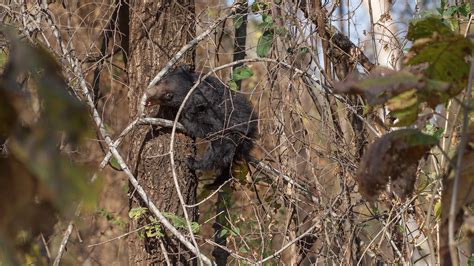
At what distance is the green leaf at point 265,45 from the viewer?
473cm

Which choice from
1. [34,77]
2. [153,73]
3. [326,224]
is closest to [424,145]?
[34,77]

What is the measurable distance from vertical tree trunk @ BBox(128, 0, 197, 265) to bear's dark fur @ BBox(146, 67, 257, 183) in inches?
4.9

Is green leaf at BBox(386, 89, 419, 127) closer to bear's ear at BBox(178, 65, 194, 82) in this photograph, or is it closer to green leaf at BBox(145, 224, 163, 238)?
green leaf at BBox(145, 224, 163, 238)

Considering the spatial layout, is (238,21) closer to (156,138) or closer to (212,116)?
(212,116)

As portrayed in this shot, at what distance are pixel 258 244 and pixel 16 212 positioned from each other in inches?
183

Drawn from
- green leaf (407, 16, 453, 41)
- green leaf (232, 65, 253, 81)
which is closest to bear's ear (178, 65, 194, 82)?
green leaf (232, 65, 253, 81)

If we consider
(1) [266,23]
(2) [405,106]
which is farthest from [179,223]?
(2) [405,106]

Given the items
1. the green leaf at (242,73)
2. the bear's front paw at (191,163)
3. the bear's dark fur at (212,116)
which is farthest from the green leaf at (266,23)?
the bear's front paw at (191,163)

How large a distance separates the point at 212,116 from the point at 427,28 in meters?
3.19

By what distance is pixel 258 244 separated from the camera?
18.1ft

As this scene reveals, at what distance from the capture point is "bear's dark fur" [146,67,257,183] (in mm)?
5020

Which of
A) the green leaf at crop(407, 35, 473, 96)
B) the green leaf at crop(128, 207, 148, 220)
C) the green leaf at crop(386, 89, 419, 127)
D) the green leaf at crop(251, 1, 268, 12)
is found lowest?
the green leaf at crop(128, 207, 148, 220)

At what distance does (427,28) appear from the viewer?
211 cm

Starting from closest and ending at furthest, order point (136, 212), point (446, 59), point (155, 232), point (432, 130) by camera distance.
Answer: point (446, 59), point (432, 130), point (136, 212), point (155, 232)
